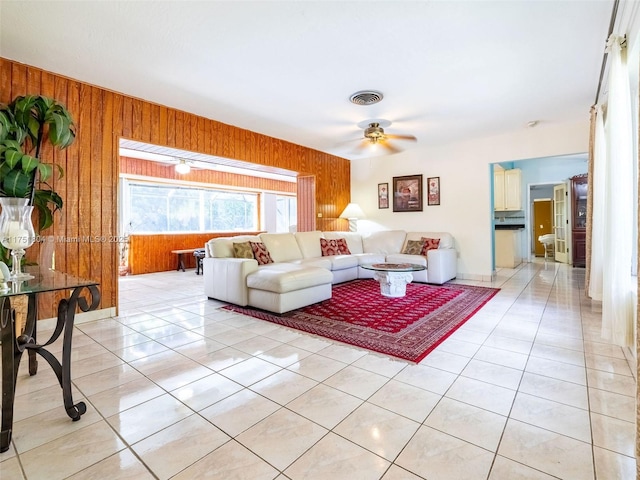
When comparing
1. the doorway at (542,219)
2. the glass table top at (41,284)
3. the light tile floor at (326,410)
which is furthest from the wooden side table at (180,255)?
the doorway at (542,219)

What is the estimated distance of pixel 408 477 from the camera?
1232 millimetres

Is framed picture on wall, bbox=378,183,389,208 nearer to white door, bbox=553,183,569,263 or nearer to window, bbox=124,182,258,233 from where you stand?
window, bbox=124,182,258,233

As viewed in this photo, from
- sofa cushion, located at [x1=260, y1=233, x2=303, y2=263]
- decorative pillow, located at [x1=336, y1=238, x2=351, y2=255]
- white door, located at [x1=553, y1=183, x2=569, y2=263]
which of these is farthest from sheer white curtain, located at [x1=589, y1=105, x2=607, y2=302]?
white door, located at [x1=553, y1=183, x2=569, y2=263]

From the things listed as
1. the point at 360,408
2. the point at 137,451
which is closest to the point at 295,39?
the point at 360,408

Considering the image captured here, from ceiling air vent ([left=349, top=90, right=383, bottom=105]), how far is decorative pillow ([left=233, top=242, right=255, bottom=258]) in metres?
2.36

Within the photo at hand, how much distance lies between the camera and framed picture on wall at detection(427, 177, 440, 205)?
19.9ft

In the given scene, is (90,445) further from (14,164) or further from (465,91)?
(465,91)

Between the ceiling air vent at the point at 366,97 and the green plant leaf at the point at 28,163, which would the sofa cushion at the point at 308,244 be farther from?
the green plant leaf at the point at 28,163

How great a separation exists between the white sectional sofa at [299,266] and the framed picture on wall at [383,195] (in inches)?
34.0

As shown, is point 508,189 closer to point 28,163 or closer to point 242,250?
point 242,250

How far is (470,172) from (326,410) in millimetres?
5354

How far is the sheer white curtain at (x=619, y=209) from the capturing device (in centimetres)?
235

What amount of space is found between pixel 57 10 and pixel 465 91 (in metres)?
3.84

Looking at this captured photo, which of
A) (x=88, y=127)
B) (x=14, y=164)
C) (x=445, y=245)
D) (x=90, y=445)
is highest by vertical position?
(x=88, y=127)
